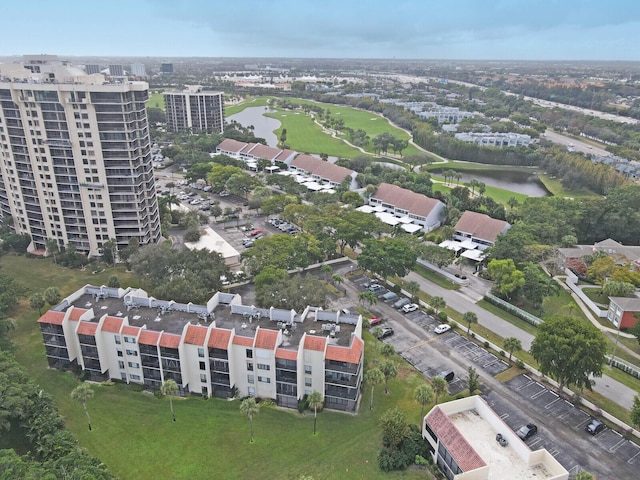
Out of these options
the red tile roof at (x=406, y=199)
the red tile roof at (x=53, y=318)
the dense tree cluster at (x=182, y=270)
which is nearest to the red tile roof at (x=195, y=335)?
the dense tree cluster at (x=182, y=270)

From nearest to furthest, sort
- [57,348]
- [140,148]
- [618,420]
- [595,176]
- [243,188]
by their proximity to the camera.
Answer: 1. [618,420]
2. [57,348]
3. [140,148]
4. [243,188]
5. [595,176]

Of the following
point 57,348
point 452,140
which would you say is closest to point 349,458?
point 57,348

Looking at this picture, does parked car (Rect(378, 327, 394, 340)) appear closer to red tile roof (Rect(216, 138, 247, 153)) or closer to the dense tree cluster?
the dense tree cluster

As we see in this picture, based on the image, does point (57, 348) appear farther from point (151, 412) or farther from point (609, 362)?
point (609, 362)

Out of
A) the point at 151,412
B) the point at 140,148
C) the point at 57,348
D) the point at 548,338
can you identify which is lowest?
the point at 151,412

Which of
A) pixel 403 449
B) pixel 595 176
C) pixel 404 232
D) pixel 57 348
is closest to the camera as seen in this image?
pixel 403 449

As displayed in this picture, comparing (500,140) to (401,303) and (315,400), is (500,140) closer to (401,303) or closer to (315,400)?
(401,303)
